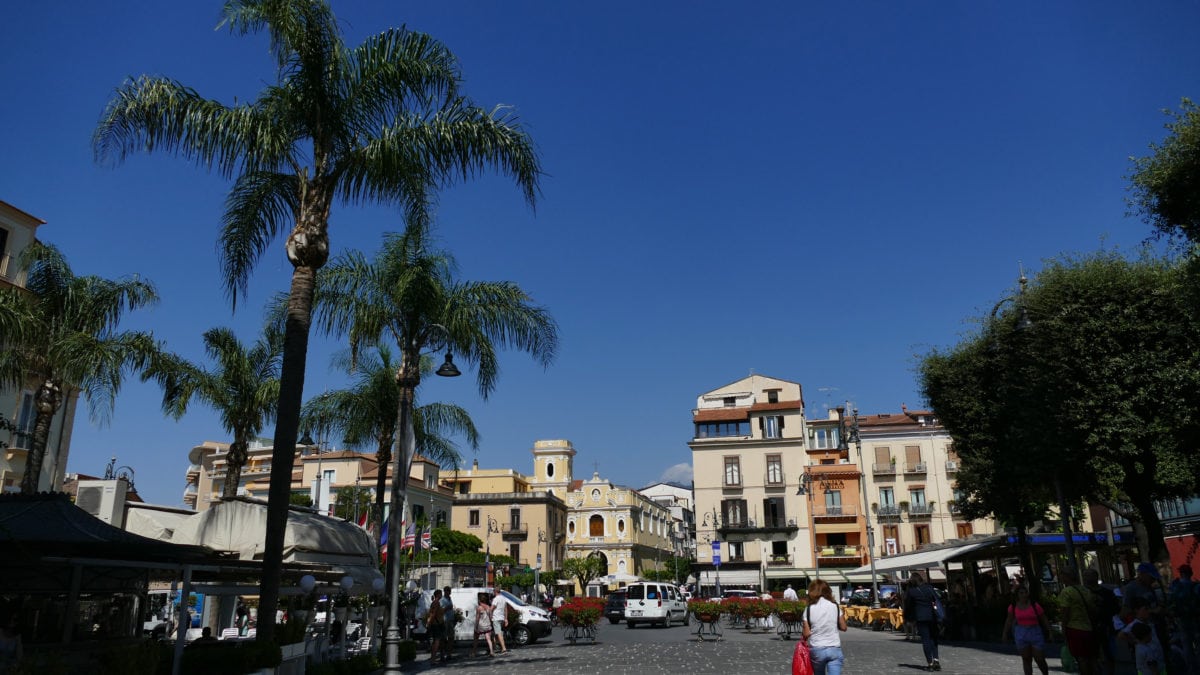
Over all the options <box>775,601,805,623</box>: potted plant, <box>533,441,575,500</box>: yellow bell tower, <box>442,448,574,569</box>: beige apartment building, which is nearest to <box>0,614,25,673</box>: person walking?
<box>775,601,805,623</box>: potted plant

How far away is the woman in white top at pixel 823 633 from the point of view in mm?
8922

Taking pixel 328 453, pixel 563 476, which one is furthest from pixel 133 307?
pixel 563 476

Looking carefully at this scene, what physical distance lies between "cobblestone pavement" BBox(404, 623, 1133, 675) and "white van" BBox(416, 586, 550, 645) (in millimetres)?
776

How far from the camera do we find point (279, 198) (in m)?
13.4

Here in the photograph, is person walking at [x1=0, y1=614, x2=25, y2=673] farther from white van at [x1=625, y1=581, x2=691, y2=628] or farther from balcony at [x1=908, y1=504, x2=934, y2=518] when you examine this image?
balcony at [x1=908, y1=504, x2=934, y2=518]

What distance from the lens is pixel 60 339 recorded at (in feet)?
57.4

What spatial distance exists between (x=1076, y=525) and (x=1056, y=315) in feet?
82.6

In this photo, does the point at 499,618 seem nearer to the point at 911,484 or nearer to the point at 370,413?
the point at 370,413

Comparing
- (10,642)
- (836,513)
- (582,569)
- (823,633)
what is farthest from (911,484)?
(10,642)

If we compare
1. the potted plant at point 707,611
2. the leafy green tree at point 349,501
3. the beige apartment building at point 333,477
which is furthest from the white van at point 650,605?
the beige apartment building at point 333,477

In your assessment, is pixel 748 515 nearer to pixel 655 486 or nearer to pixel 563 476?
pixel 563 476

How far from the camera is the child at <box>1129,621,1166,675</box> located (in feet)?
30.5

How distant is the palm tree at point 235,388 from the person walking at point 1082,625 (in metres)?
18.0

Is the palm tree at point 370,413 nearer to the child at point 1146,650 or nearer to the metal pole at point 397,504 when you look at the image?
the metal pole at point 397,504
